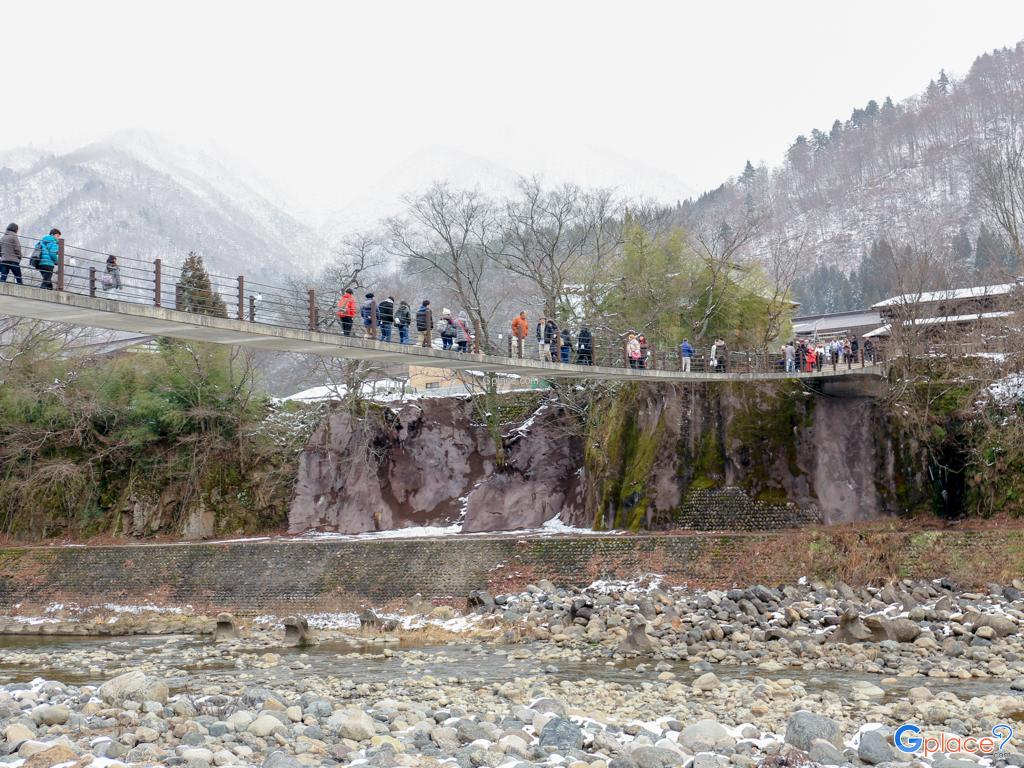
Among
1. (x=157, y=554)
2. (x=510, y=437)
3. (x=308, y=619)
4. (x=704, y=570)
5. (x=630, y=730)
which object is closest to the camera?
(x=630, y=730)

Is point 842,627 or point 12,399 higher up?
point 12,399

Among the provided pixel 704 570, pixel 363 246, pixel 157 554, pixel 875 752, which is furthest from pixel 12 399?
pixel 875 752

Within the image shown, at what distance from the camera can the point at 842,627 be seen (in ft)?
58.6

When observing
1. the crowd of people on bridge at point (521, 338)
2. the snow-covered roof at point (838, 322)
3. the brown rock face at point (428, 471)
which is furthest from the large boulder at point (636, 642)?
the snow-covered roof at point (838, 322)

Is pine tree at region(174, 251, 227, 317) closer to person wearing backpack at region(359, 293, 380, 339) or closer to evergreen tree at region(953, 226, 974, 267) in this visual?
person wearing backpack at region(359, 293, 380, 339)

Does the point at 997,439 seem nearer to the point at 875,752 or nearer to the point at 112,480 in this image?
the point at 875,752

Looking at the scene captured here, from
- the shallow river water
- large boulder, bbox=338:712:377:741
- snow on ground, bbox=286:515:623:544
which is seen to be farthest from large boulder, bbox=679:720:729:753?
snow on ground, bbox=286:515:623:544

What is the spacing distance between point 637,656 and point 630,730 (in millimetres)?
6884

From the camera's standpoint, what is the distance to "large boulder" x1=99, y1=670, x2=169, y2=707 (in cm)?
1270

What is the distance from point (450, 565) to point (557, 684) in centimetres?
1075

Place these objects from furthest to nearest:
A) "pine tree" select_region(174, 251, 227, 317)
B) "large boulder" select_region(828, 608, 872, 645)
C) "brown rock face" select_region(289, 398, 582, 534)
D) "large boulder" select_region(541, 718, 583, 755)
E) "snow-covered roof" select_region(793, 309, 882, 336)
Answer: "snow-covered roof" select_region(793, 309, 882, 336) → "brown rock face" select_region(289, 398, 582, 534) → "large boulder" select_region(828, 608, 872, 645) → "pine tree" select_region(174, 251, 227, 317) → "large boulder" select_region(541, 718, 583, 755)

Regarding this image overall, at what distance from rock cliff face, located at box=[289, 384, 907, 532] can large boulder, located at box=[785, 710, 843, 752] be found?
1629 centimetres

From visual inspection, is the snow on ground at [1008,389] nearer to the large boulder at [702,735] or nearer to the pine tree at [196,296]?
the large boulder at [702,735]

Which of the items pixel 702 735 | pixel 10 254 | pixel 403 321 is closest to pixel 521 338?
pixel 403 321
